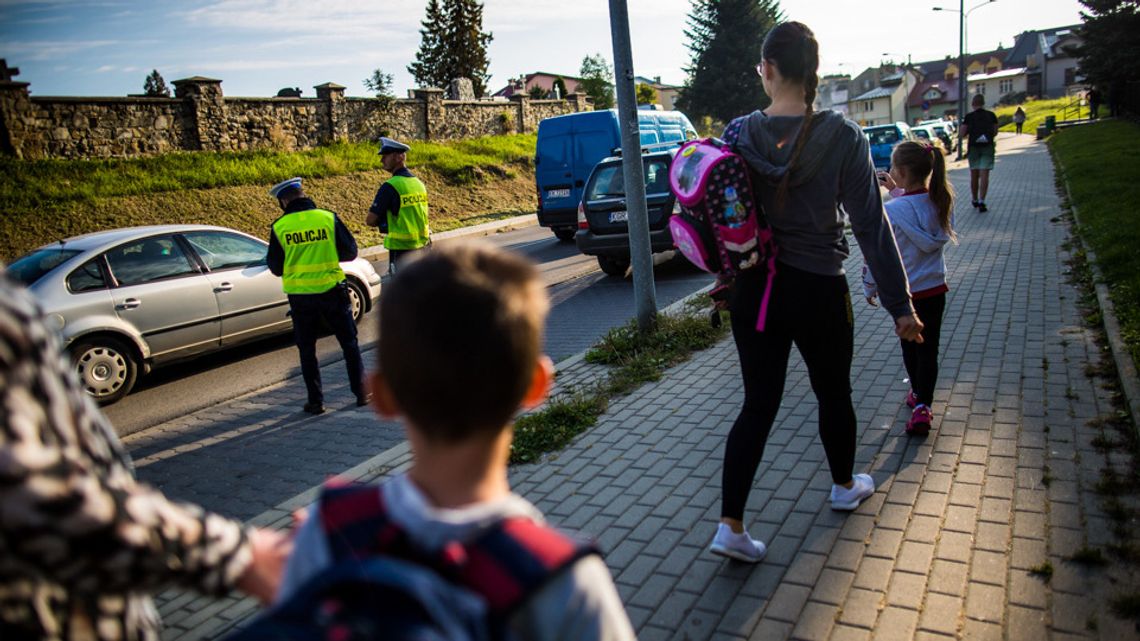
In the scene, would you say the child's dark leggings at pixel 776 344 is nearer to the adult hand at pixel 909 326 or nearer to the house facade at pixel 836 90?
the adult hand at pixel 909 326

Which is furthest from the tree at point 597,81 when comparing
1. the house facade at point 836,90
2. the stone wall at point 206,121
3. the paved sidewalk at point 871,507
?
the house facade at point 836,90

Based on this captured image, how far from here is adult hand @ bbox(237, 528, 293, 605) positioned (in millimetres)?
1447

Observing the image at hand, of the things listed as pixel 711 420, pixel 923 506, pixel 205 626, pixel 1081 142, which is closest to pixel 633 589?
pixel 923 506

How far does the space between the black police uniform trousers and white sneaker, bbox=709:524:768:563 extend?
4.18m

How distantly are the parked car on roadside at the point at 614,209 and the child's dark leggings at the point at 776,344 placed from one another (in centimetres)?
820

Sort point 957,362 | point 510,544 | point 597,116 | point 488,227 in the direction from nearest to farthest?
1. point 510,544
2. point 957,362
3. point 597,116
4. point 488,227

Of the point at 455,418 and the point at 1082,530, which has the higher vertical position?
the point at 455,418

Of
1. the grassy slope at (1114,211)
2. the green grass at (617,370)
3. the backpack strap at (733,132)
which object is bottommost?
the green grass at (617,370)

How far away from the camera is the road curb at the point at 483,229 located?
60.0 feet

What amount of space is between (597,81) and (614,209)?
153ft

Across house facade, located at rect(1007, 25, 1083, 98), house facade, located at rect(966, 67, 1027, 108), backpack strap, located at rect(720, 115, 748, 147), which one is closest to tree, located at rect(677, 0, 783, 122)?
backpack strap, located at rect(720, 115, 748, 147)

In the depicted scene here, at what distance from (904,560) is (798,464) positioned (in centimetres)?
113

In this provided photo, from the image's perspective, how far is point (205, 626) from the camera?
11.5 feet

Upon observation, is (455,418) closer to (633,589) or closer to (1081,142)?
(633,589)
